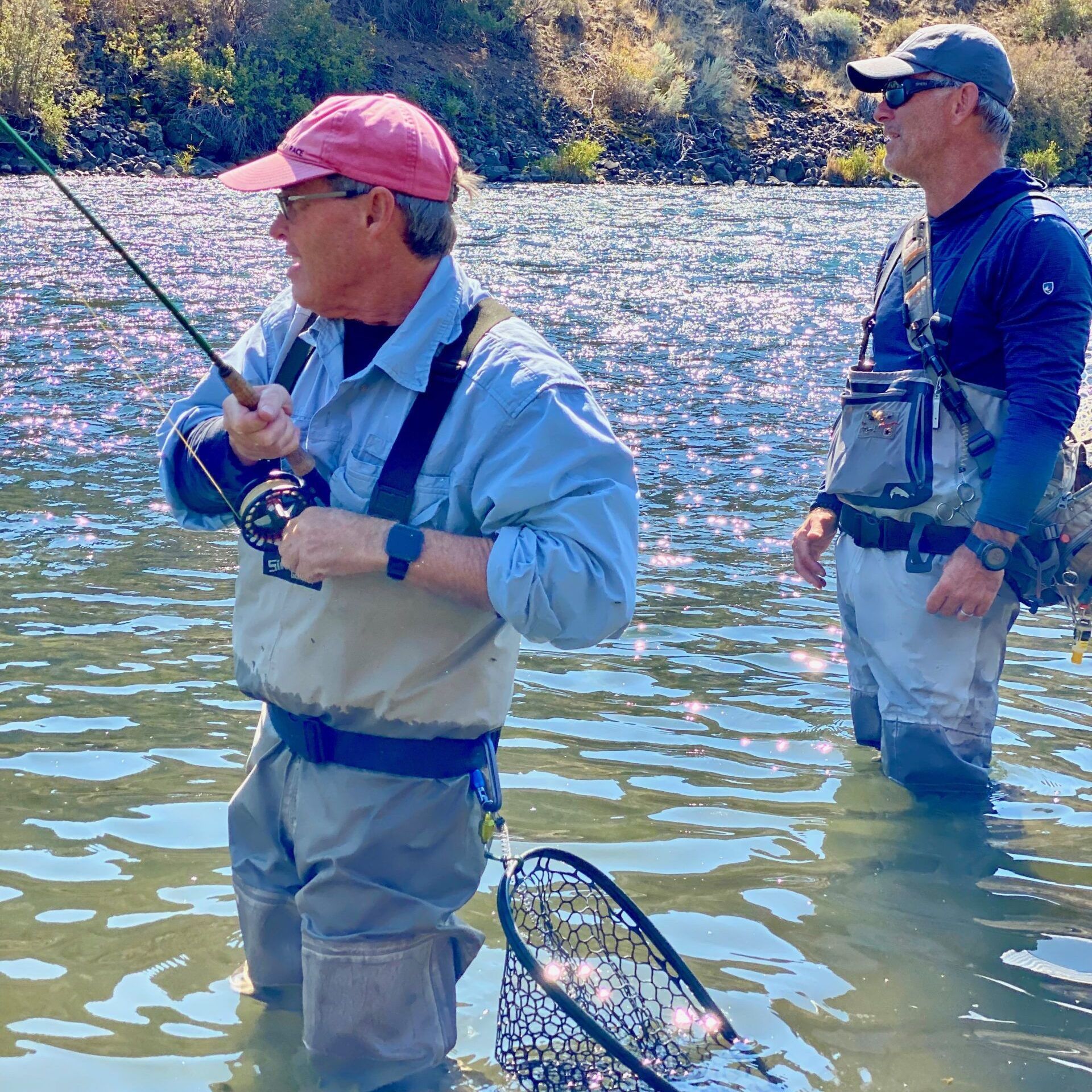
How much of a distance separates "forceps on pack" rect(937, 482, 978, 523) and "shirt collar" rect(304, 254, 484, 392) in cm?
160

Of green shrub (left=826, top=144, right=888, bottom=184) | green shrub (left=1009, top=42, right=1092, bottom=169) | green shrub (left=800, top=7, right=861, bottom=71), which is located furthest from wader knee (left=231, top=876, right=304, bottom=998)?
green shrub (left=800, top=7, right=861, bottom=71)

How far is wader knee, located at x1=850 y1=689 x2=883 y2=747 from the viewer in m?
4.23

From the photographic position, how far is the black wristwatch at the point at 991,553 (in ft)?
11.8

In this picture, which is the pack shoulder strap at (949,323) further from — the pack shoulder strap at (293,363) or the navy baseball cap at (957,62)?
the pack shoulder strap at (293,363)

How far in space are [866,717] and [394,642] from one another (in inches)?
83.4

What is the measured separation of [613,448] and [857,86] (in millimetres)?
2027

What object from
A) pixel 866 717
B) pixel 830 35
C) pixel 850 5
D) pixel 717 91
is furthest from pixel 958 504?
pixel 850 5

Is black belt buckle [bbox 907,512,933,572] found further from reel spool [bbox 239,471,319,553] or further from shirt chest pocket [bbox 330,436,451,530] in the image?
reel spool [bbox 239,471,319,553]

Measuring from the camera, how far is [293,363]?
9.00 feet

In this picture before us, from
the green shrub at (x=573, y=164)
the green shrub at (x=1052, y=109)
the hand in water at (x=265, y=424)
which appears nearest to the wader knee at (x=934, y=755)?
the hand in water at (x=265, y=424)

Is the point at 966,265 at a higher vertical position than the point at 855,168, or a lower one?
higher

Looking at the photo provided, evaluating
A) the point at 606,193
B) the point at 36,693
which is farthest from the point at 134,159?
the point at 36,693

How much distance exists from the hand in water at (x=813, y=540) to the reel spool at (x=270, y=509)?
6.52 feet

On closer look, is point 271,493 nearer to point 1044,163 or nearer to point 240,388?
point 240,388
